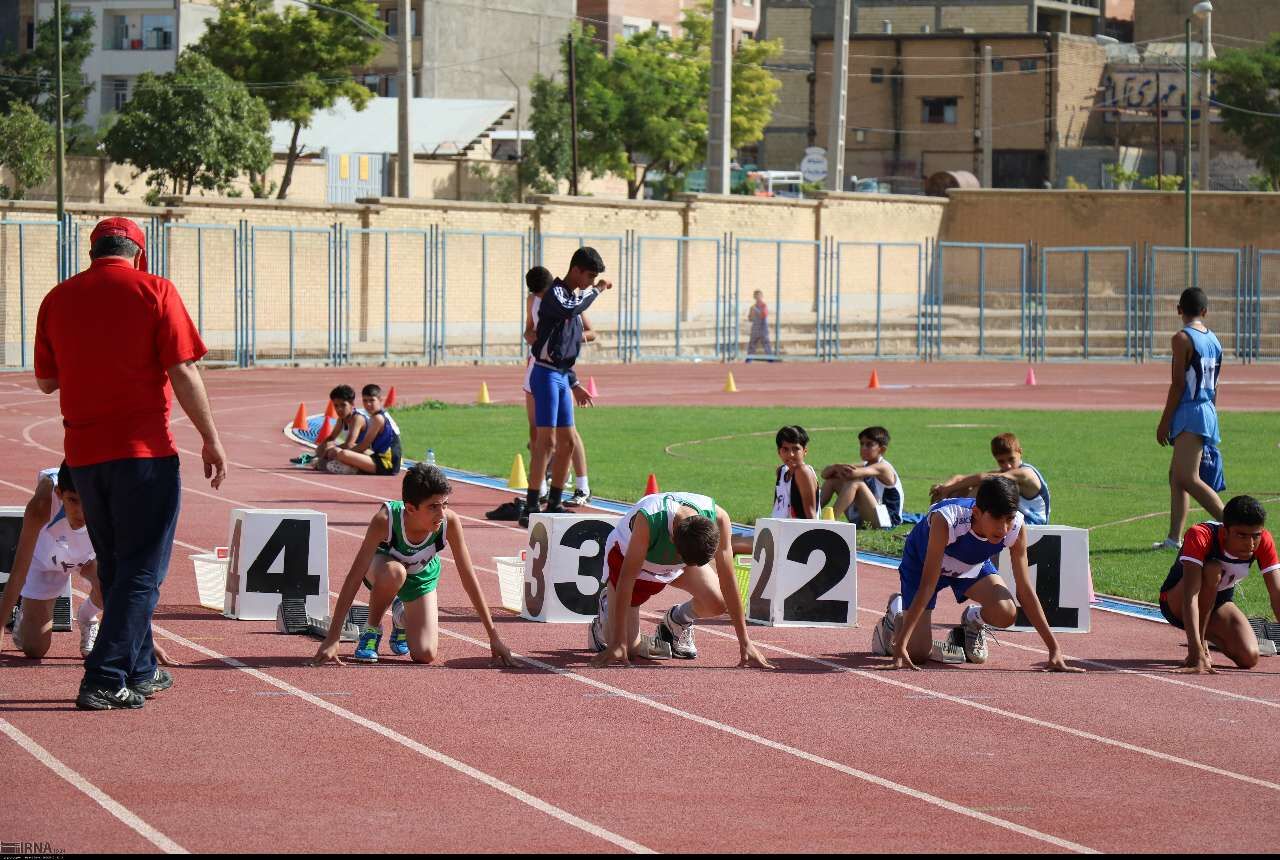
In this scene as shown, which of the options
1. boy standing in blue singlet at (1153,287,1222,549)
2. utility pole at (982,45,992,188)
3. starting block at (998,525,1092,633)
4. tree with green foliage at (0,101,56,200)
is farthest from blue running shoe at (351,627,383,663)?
utility pole at (982,45,992,188)

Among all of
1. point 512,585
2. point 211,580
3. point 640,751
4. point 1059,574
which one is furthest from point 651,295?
point 640,751

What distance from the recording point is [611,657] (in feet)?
31.8

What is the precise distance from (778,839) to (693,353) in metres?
38.4

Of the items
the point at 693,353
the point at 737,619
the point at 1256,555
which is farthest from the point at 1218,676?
the point at 693,353

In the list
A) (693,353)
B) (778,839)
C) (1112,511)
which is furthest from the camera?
(693,353)

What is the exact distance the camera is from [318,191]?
68.4 meters

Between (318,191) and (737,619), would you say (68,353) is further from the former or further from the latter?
(318,191)

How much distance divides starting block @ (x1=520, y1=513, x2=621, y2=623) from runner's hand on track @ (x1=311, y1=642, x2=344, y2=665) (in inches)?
66.3

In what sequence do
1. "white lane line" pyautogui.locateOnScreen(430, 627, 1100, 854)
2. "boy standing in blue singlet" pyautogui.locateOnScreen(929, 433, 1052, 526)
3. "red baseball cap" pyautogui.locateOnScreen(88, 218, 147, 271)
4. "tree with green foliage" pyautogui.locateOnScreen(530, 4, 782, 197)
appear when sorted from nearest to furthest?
"white lane line" pyautogui.locateOnScreen(430, 627, 1100, 854)
"red baseball cap" pyautogui.locateOnScreen(88, 218, 147, 271)
"boy standing in blue singlet" pyautogui.locateOnScreen(929, 433, 1052, 526)
"tree with green foliage" pyautogui.locateOnScreen(530, 4, 782, 197)

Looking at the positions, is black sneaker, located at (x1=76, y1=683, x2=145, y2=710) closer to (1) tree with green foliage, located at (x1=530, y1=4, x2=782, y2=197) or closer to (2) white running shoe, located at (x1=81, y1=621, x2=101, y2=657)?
(2) white running shoe, located at (x1=81, y1=621, x2=101, y2=657)

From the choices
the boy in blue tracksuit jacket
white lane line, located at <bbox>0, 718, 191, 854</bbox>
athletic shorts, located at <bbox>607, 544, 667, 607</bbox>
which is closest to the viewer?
white lane line, located at <bbox>0, 718, 191, 854</bbox>

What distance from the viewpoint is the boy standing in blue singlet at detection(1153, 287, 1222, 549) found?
A: 13.9m

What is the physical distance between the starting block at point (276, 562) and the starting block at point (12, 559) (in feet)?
3.06

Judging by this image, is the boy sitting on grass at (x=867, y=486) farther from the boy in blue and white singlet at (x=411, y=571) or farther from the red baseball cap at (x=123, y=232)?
the red baseball cap at (x=123, y=232)
